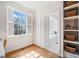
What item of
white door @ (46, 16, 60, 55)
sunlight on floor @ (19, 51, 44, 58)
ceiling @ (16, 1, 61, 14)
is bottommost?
sunlight on floor @ (19, 51, 44, 58)

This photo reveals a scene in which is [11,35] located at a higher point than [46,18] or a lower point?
lower

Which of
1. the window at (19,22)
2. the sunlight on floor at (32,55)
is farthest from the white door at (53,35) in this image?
the window at (19,22)

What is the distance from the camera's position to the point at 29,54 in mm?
1095

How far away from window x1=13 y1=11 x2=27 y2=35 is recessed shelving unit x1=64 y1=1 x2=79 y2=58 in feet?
1.95

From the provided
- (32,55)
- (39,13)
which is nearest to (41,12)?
(39,13)

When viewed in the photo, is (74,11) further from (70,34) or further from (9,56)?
(9,56)

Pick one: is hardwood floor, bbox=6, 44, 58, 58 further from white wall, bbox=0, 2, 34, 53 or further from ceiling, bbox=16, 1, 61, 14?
ceiling, bbox=16, 1, 61, 14

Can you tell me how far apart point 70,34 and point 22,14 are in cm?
73

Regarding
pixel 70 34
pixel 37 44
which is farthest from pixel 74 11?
pixel 37 44

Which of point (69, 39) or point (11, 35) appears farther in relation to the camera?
point (69, 39)

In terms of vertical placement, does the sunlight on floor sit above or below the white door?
below

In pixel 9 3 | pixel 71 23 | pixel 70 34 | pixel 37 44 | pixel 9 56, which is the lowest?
pixel 9 56

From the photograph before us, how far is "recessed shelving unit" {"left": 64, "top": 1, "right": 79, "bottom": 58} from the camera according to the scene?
3.64 feet

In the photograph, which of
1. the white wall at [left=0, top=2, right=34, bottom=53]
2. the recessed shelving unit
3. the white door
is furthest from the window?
the recessed shelving unit
